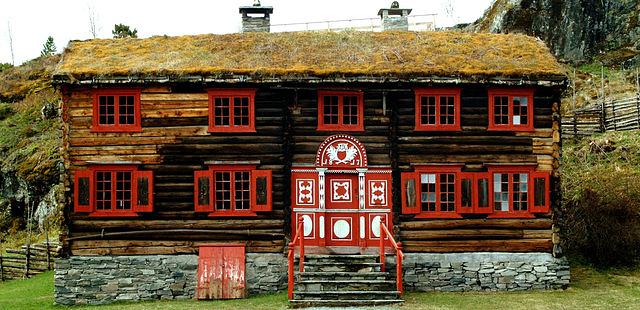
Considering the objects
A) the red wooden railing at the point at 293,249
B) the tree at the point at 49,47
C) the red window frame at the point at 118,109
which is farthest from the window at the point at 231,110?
the tree at the point at 49,47

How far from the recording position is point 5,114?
45.0m

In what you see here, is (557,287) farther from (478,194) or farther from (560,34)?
(560,34)

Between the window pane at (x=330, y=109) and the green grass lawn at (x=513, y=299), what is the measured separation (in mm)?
5106

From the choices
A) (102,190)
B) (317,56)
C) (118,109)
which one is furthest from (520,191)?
(102,190)

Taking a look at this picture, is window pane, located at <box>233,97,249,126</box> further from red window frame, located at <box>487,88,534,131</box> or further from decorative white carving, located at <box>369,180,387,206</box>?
red window frame, located at <box>487,88,534,131</box>

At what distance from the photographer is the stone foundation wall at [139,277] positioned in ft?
61.9

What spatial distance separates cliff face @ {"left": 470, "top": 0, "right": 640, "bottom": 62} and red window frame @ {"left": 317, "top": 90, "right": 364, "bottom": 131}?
29.3 m

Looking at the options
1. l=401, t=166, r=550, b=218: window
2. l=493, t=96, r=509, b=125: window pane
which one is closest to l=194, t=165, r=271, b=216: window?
l=401, t=166, r=550, b=218: window

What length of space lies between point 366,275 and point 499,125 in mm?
5913

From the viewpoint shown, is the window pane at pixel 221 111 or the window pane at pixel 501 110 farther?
the window pane at pixel 501 110

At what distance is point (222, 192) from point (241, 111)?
7.81 ft

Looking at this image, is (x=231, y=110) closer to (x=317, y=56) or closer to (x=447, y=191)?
(x=317, y=56)

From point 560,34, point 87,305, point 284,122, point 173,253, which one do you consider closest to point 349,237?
Answer: point 284,122

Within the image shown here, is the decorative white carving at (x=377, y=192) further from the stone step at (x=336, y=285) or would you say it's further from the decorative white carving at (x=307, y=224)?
the stone step at (x=336, y=285)
